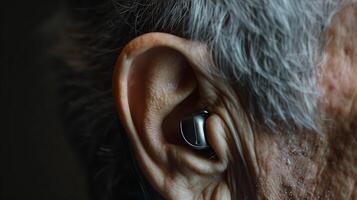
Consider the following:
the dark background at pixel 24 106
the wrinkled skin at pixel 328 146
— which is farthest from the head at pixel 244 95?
the dark background at pixel 24 106

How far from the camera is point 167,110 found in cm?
82

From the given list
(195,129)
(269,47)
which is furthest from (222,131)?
(269,47)

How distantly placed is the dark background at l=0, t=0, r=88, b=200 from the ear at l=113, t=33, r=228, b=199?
104 cm

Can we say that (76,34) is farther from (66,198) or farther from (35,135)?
(35,135)

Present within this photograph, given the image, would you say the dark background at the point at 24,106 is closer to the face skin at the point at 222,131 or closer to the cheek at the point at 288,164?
the face skin at the point at 222,131

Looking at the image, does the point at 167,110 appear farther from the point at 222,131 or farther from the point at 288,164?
the point at 288,164

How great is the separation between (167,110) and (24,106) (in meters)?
1.34

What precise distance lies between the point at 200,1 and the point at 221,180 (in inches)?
11.1

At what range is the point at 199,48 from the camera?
780 mm

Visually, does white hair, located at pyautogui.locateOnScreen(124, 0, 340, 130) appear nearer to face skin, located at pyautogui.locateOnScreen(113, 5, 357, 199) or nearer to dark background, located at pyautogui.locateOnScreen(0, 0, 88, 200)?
face skin, located at pyautogui.locateOnScreen(113, 5, 357, 199)

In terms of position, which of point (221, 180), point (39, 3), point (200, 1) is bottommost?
point (39, 3)

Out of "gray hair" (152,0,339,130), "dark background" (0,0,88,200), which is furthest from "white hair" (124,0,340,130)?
"dark background" (0,0,88,200)

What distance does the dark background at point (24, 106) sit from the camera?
1870 millimetres

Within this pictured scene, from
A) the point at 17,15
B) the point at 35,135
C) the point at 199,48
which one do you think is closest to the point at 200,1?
the point at 199,48
